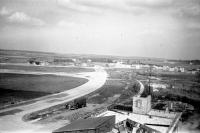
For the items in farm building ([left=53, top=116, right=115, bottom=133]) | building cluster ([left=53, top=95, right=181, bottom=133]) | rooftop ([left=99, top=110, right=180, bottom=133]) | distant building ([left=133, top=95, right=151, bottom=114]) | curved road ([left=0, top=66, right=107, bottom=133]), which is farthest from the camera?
distant building ([left=133, top=95, right=151, bottom=114])

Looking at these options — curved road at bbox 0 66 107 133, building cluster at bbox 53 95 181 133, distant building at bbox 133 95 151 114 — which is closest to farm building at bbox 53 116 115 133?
building cluster at bbox 53 95 181 133

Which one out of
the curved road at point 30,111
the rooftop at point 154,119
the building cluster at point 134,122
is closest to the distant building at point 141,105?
the building cluster at point 134,122

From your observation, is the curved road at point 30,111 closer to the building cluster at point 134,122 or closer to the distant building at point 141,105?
the building cluster at point 134,122

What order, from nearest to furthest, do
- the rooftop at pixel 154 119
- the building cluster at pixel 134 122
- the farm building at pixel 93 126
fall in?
the farm building at pixel 93 126 < the building cluster at pixel 134 122 < the rooftop at pixel 154 119

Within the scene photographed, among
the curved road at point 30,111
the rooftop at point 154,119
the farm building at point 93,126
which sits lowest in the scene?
the curved road at point 30,111

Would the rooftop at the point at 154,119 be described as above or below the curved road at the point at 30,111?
above

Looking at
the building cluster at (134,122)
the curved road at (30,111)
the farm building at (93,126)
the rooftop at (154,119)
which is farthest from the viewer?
the curved road at (30,111)

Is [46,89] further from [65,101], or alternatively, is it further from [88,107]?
[88,107]

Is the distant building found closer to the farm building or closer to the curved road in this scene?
the farm building

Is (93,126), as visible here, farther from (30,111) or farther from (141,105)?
(30,111)

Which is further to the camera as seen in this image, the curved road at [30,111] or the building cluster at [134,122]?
the curved road at [30,111]

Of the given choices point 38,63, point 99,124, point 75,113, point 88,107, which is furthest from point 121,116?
point 38,63
